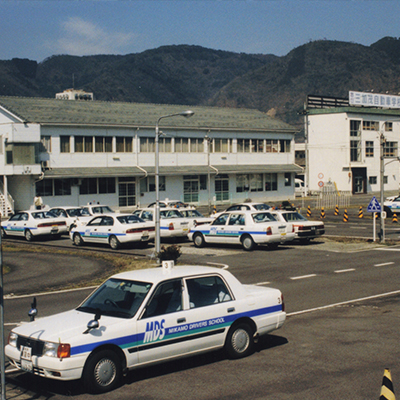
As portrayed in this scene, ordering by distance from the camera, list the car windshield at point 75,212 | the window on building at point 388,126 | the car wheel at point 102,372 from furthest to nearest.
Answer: the window on building at point 388,126 → the car windshield at point 75,212 → the car wheel at point 102,372

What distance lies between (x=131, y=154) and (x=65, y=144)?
20.9ft

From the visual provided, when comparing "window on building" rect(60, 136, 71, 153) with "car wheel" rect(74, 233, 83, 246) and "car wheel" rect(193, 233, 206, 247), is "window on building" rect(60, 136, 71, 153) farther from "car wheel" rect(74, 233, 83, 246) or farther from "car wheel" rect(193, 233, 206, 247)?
"car wheel" rect(193, 233, 206, 247)

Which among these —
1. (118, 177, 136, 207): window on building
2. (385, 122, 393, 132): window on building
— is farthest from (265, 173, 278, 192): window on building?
(385, 122, 393, 132): window on building

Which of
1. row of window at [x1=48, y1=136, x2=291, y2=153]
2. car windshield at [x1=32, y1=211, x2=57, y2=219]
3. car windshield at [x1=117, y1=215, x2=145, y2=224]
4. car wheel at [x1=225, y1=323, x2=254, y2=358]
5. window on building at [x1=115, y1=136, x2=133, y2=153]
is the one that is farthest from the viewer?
window on building at [x1=115, y1=136, x2=133, y2=153]

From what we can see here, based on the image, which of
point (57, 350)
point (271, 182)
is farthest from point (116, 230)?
point (271, 182)

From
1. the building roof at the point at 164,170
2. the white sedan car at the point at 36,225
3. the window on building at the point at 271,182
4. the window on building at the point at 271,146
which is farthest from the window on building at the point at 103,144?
the window on building at the point at 271,146

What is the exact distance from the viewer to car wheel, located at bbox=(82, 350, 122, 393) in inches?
308

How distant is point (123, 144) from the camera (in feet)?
171

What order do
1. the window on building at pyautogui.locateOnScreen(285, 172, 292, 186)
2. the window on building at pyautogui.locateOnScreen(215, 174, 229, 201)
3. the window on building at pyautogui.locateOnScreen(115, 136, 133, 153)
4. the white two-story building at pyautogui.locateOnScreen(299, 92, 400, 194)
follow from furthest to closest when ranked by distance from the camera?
the white two-story building at pyautogui.locateOnScreen(299, 92, 400, 194) < the window on building at pyautogui.locateOnScreen(285, 172, 292, 186) < the window on building at pyautogui.locateOnScreen(215, 174, 229, 201) < the window on building at pyautogui.locateOnScreen(115, 136, 133, 153)

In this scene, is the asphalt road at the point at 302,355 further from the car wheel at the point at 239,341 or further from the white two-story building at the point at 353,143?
the white two-story building at the point at 353,143

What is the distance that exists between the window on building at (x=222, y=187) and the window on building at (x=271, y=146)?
23.1 ft

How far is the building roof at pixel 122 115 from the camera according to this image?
158 ft

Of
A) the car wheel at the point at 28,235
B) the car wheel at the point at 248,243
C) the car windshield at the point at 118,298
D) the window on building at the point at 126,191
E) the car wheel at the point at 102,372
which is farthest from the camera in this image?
the window on building at the point at 126,191

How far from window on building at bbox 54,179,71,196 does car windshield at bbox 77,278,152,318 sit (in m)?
39.7
